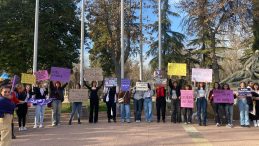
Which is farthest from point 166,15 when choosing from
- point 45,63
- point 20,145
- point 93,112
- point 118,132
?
point 20,145

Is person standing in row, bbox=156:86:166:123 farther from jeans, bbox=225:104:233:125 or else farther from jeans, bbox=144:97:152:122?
jeans, bbox=225:104:233:125

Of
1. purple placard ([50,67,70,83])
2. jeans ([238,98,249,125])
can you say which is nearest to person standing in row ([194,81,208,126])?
jeans ([238,98,249,125])

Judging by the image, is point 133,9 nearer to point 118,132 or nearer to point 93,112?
point 93,112

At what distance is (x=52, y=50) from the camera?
29734 mm

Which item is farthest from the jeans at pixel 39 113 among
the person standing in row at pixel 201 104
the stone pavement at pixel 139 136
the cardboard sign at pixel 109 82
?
the person standing in row at pixel 201 104

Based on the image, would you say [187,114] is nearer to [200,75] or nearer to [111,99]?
[200,75]

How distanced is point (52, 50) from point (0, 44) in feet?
12.9

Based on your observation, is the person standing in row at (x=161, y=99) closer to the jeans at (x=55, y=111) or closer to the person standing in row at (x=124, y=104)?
the person standing in row at (x=124, y=104)

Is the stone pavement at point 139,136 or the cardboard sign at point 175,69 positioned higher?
the cardboard sign at point 175,69

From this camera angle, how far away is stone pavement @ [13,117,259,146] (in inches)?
474

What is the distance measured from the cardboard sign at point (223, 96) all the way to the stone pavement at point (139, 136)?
1124 mm

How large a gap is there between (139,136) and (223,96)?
5103 mm

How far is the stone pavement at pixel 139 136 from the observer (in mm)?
12031

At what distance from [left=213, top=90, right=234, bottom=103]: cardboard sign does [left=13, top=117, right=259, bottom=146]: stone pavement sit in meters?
1.12
